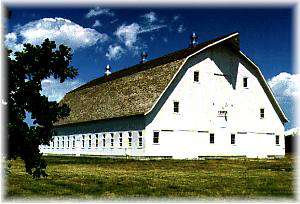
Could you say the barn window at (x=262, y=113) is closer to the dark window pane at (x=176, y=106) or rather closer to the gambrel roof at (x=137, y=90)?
the gambrel roof at (x=137, y=90)

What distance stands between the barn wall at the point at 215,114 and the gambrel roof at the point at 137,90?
98 centimetres

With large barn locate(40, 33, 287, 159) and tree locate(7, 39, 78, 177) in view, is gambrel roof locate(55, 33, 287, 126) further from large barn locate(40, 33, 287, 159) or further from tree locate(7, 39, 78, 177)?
tree locate(7, 39, 78, 177)

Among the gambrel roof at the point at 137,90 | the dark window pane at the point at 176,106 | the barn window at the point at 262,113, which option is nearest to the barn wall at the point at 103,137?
the gambrel roof at the point at 137,90

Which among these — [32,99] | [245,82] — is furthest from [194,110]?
[32,99]

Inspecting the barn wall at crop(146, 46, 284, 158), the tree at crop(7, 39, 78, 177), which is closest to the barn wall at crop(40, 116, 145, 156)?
the barn wall at crop(146, 46, 284, 158)

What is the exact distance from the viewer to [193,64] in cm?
4078

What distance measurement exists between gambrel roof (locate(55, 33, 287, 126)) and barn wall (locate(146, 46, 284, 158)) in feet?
3.20

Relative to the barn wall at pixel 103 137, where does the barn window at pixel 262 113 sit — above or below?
above

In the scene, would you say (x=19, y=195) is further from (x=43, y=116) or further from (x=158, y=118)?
(x=158, y=118)

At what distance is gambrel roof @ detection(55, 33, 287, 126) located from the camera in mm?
38938

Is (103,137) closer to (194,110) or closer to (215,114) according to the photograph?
(194,110)

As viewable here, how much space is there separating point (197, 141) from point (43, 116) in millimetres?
29793

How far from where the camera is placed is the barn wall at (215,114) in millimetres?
39844

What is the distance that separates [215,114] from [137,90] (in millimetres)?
6952
